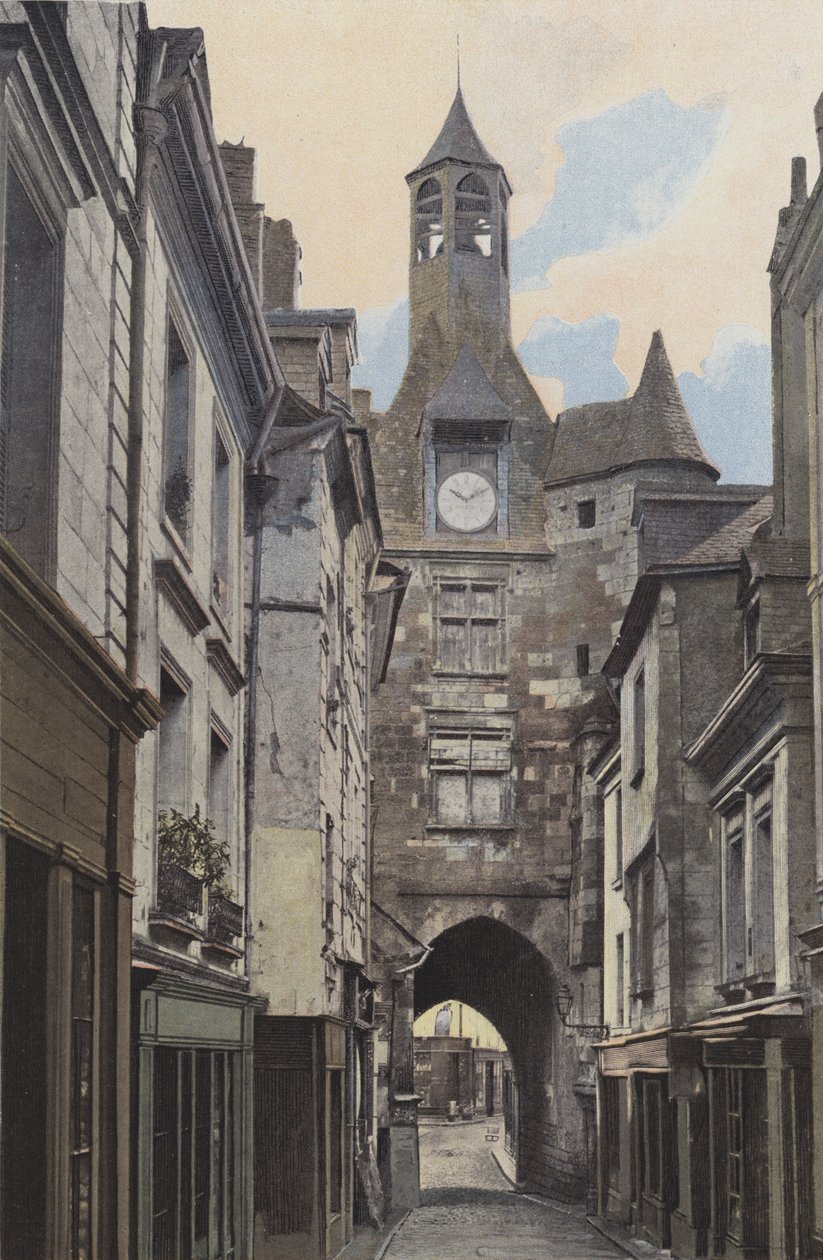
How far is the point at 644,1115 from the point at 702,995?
7.94 feet

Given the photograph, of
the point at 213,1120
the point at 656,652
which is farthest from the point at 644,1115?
the point at 213,1120

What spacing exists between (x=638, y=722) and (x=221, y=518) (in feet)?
30.1

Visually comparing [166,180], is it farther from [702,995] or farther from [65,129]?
[702,995]

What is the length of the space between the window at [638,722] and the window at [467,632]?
327 inches

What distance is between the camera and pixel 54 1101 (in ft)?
23.3

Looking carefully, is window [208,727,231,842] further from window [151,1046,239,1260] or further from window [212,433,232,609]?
window [151,1046,239,1260]

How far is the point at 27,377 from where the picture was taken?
8.10 m

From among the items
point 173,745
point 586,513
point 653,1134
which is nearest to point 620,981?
point 653,1134

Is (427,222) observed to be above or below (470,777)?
above

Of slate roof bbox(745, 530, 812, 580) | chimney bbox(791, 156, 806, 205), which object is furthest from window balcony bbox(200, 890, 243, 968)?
chimney bbox(791, 156, 806, 205)

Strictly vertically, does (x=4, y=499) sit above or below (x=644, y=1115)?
above

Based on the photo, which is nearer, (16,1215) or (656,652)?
(16,1215)

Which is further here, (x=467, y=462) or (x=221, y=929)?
(x=467, y=462)

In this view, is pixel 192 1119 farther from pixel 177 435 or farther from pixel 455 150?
pixel 455 150
